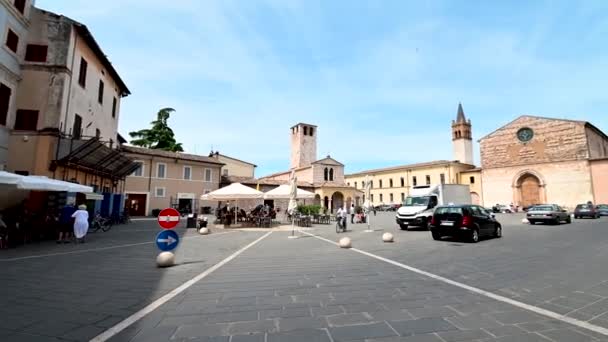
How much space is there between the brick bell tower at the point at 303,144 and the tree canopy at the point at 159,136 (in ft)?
67.3

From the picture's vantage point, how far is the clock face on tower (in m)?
42.9

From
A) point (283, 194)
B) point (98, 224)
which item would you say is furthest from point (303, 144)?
point (98, 224)

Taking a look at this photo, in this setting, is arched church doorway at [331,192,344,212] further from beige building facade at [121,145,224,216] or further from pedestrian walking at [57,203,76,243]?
pedestrian walking at [57,203,76,243]

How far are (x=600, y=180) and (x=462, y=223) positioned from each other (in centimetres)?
3814

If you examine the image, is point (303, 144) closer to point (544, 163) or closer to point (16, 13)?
point (544, 163)

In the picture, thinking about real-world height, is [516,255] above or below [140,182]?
below

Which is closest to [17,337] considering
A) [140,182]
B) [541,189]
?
[140,182]

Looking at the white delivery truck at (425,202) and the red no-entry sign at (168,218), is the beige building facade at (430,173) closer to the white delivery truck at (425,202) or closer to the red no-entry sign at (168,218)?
the white delivery truck at (425,202)

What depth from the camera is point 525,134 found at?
143 feet

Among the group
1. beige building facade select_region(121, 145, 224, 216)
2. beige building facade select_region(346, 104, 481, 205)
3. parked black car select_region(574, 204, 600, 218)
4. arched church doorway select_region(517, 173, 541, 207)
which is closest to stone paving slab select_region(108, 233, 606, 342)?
beige building facade select_region(121, 145, 224, 216)

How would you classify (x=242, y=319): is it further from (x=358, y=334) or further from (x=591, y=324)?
(x=591, y=324)

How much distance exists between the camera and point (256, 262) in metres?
7.79

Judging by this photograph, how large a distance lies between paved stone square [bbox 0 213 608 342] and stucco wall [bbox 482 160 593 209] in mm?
38455

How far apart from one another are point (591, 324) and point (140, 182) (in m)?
35.3
